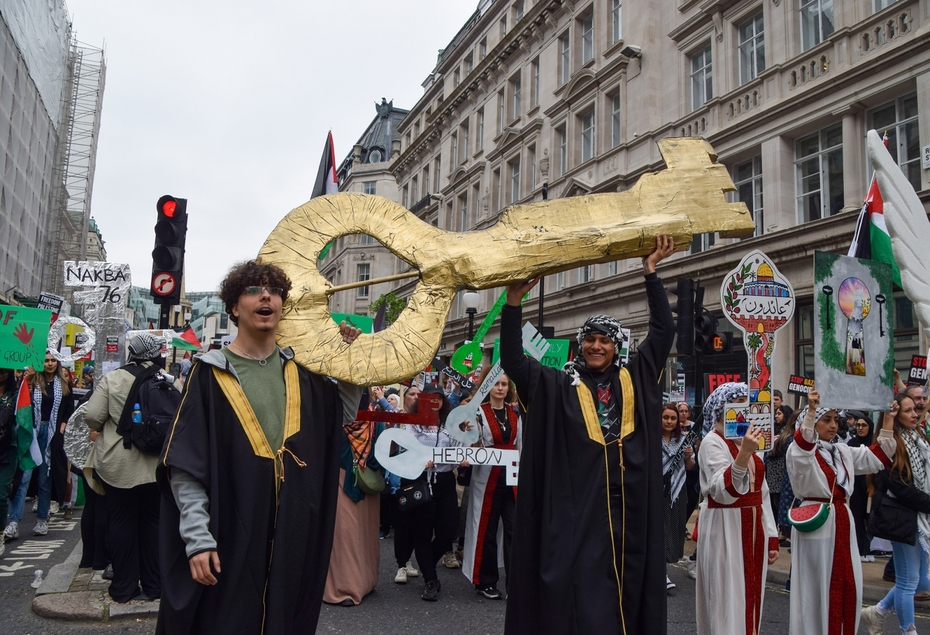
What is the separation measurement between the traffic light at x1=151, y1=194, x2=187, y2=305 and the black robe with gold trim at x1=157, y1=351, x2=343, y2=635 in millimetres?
5111

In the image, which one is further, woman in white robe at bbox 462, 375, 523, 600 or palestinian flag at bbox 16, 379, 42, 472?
→ palestinian flag at bbox 16, 379, 42, 472

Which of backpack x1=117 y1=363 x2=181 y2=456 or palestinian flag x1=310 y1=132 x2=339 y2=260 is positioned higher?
palestinian flag x1=310 y1=132 x2=339 y2=260

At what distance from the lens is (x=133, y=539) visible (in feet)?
18.2

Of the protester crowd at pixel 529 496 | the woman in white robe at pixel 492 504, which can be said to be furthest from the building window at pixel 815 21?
the woman in white robe at pixel 492 504

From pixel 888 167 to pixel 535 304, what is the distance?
76.5ft

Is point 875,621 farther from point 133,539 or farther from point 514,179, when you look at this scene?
point 514,179

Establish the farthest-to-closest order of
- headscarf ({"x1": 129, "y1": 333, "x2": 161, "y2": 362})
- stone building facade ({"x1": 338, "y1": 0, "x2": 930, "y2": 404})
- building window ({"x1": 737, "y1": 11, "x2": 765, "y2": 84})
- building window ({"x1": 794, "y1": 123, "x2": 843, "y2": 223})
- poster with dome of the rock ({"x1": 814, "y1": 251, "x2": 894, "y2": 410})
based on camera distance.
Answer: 1. building window ({"x1": 737, "y1": 11, "x2": 765, "y2": 84})
2. building window ({"x1": 794, "y1": 123, "x2": 843, "y2": 223})
3. stone building facade ({"x1": 338, "y1": 0, "x2": 930, "y2": 404})
4. headscarf ({"x1": 129, "y1": 333, "x2": 161, "y2": 362})
5. poster with dome of the rock ({"x1": 814, "y1": 251, "x2": 894, "y2": 410})

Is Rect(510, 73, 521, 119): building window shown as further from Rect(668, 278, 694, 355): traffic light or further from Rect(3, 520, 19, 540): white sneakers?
Rect(3, 520, 19, 540): white sneakers

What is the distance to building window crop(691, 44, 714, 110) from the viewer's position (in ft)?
66.2

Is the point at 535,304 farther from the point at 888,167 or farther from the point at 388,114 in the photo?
the point at 388,114

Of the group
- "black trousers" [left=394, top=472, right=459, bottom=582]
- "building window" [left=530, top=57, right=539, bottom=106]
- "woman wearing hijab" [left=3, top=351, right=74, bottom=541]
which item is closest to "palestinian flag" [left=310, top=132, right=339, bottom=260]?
"black trousers" [left=394, top=472, right=459, bottom=582]

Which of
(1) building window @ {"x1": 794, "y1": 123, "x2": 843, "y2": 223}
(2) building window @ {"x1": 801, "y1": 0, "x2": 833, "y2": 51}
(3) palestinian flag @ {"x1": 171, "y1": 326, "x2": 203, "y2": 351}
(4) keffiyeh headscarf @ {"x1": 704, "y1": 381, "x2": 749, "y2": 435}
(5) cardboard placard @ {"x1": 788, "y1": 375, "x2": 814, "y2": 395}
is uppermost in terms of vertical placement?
(2) building window @ {"x1": 801, "y1": 0, "x2": 833, "y2": 51}

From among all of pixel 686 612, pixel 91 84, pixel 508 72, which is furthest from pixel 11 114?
pixel 686 612

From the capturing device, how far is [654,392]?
138 inches
